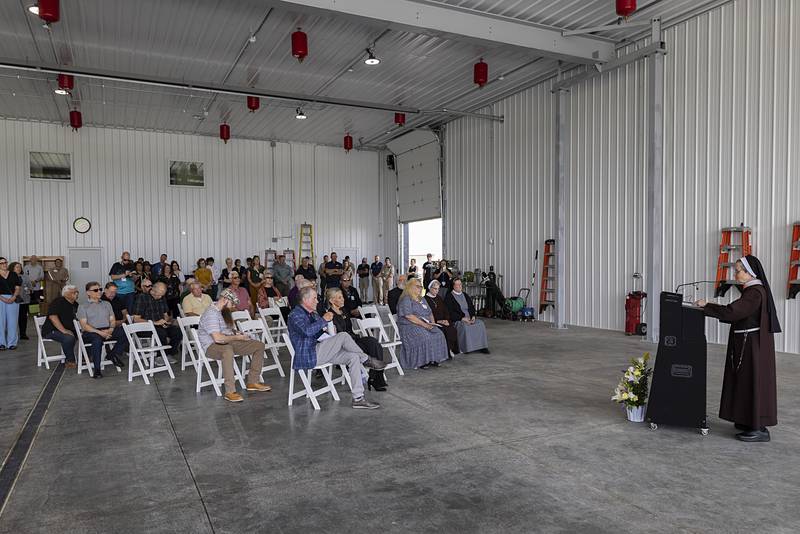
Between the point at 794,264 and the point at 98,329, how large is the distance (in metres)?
9.46

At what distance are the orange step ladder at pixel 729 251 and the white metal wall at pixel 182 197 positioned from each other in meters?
12.3

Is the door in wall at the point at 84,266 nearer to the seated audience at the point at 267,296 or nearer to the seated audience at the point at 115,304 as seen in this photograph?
the seated audience at the point at 267,296

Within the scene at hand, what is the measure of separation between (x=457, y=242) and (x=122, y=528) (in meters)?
13.2

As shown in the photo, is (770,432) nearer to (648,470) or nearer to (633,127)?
(648,470)

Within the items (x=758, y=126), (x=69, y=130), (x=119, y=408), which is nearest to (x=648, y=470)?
(x=119, y=408)

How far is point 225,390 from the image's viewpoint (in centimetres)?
571

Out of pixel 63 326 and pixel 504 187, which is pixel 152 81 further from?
pixel 504 187

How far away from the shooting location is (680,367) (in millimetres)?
4270

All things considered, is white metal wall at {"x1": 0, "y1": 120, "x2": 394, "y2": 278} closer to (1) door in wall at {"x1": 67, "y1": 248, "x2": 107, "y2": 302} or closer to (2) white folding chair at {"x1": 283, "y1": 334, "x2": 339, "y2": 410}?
(1) door in wall at {"x1": 67, "y1": 248, "x2": 107, "y2": 302}

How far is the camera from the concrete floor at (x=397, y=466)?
9.71 feet

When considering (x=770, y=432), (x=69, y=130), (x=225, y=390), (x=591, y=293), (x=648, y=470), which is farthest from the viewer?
(x=69, y=130)

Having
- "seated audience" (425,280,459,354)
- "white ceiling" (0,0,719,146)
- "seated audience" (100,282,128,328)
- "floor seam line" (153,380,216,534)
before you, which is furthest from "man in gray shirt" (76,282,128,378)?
"white ceiling" (0,0,719,146)

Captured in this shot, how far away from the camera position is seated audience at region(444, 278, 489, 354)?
8.14 metres

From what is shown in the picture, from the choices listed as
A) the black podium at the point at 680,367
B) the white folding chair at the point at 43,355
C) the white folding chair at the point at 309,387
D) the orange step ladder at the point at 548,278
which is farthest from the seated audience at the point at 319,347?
the orange step ladder at the point at 548,278
